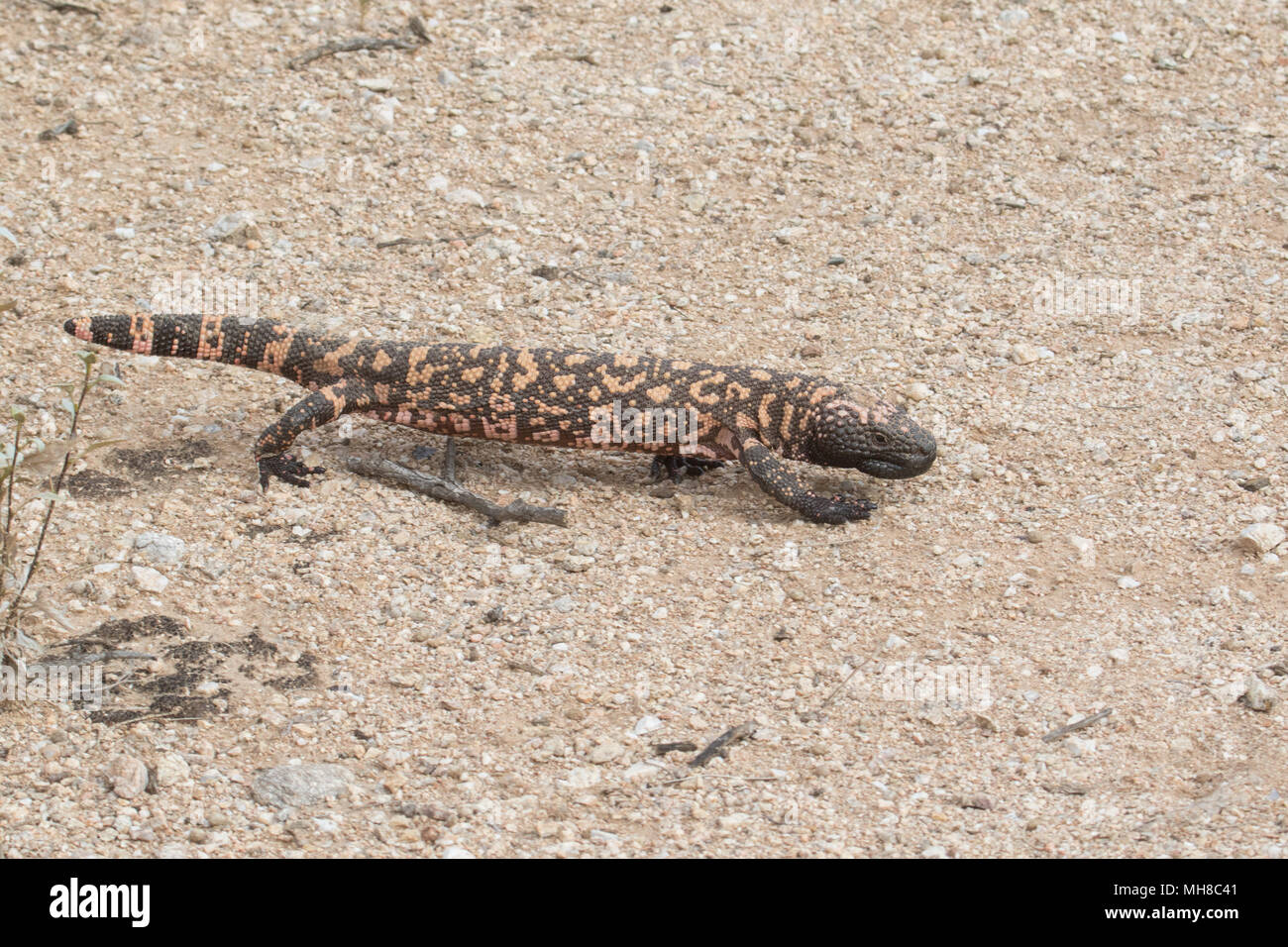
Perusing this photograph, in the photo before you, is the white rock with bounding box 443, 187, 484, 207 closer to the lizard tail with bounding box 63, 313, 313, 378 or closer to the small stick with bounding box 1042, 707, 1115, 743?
the lizard tail with bounding box 63, 313, 313, 378

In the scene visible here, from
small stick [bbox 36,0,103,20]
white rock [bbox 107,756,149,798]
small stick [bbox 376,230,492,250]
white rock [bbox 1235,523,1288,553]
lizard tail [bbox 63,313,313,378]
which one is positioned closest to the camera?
white rock [bbox 107,756,149,798]

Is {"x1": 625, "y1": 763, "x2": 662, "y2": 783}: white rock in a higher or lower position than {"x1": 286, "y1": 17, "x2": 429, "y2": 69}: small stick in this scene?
lower

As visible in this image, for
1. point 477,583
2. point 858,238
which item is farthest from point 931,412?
point 477,583

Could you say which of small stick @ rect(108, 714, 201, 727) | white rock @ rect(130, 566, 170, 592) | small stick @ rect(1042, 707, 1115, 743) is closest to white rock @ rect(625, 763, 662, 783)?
small stick @ rect(1042, 707, 1115, 743)

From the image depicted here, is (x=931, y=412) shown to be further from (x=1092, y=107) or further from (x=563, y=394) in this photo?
(x=1092, y=107)

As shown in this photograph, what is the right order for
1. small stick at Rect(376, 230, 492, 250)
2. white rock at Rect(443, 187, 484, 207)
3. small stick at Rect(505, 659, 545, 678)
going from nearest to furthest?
small stick at Rect(505, 659, 545, 678), small stick at Rect(376, 230, 492, 250), white rock at Rect(443, 187, 484, 207)

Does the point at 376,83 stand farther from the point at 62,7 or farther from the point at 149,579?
the point at 149,579

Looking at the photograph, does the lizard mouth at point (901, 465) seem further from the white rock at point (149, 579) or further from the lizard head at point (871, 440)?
the white rock at point (149, 579)
